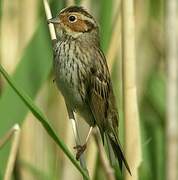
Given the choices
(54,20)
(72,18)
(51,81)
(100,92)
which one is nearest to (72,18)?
(72,18)

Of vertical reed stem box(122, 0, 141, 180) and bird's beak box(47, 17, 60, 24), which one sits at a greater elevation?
bird's beak box(47, 17, 60, 24)

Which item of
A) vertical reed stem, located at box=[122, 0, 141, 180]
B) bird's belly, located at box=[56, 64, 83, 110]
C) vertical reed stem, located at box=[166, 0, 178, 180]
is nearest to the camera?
vertical reed stem, located at box=[122, 0, 141, 180]

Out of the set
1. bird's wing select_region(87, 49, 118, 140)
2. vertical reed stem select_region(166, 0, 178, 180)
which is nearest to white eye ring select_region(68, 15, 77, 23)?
bird's wing select_region(87, 49, 118, 140)

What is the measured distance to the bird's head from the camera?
7.64ft

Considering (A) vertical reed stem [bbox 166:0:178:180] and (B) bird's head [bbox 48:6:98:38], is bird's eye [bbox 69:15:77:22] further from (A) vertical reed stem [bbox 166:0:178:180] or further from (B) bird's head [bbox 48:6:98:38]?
(A) vertical reed stem [bbox 166:0:178:180]

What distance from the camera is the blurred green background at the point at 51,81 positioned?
2.23m

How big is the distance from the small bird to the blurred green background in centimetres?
5

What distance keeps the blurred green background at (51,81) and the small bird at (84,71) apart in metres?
0.05

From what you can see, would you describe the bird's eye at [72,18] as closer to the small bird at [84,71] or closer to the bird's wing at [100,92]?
the small bird at [84,71]

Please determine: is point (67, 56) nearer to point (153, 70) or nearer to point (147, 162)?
point (147, 162)

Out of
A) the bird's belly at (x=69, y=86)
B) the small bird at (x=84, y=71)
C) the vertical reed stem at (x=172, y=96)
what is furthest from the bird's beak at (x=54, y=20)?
the vertical reed stem at (x=172, y=96)

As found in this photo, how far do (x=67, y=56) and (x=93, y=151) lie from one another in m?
0.40

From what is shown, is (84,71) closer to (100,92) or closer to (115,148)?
(100,92)

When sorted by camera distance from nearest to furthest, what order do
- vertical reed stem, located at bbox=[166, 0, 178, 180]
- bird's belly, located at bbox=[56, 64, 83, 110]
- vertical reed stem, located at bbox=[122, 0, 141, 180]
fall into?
vertical reed stem, located at bbox=[122, 0, 141, 180] → vertical reed stem, located at bbox=[166, 0, 178, 180] → bird's belly, located at bbox=[56, 64, 83, 110]
